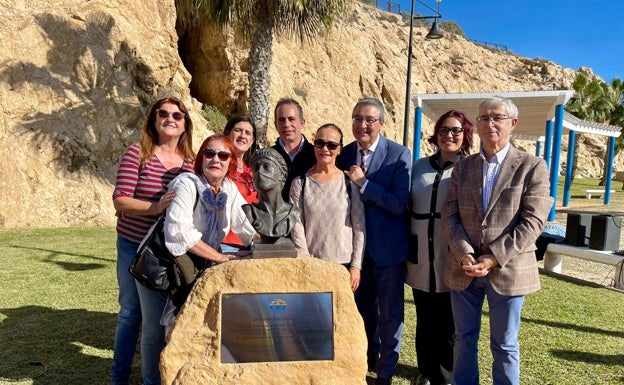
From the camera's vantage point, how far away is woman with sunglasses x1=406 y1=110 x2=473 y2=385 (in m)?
3.54

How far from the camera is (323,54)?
26.1 metres

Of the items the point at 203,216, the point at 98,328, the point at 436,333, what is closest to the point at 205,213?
the point at 203,216

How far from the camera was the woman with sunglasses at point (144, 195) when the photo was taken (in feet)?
10.5

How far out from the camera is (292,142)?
13.0ft

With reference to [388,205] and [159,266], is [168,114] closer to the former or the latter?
[159,266]

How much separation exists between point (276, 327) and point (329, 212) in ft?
2.84

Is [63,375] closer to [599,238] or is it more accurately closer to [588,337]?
[588,337]

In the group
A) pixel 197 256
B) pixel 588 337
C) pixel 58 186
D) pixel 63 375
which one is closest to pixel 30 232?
pixel 58 186

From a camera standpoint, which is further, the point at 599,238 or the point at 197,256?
the point at 599,238

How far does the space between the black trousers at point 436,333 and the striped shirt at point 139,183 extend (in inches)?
80.3

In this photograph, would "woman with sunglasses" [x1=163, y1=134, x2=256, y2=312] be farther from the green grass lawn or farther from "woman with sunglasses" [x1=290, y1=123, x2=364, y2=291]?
the green grass lawn

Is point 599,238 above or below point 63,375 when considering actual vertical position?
Answer: above

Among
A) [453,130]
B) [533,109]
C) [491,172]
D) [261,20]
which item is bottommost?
[491,172]

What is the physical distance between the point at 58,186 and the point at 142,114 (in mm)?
3584
